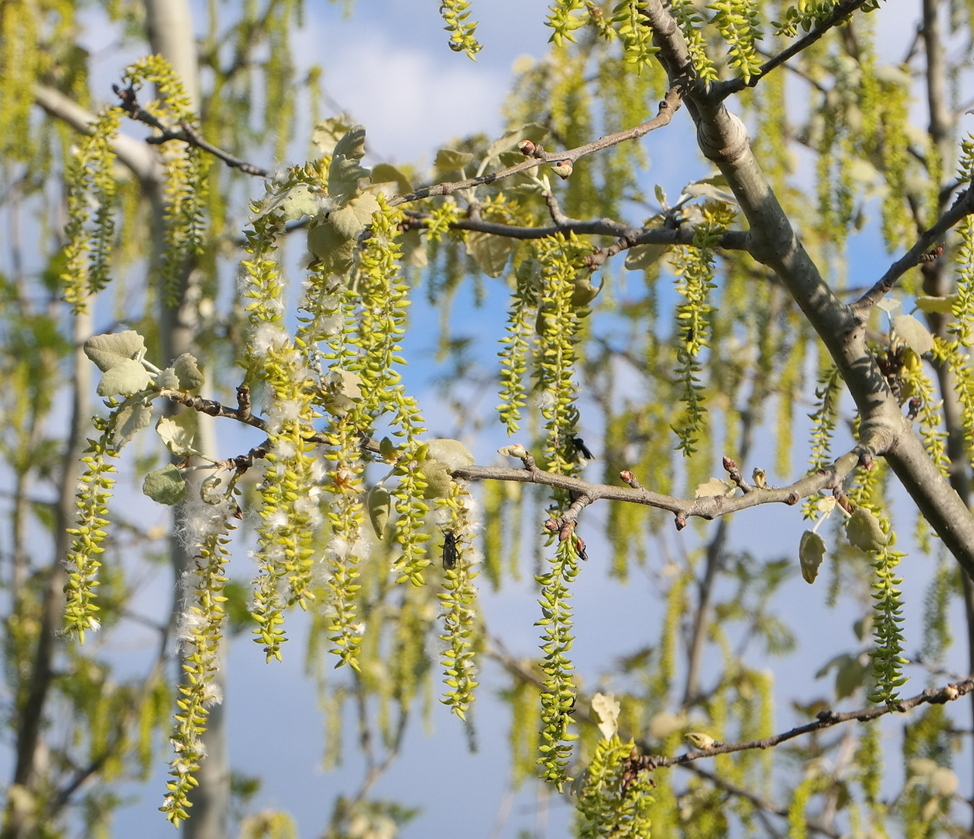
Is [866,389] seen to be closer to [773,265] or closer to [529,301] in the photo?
[773,265]

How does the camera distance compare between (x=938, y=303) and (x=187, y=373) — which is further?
(x=938, y=303)

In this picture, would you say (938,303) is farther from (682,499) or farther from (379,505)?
(379,505)

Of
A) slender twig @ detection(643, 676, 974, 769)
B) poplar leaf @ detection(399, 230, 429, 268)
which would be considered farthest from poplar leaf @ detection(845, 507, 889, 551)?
poplar leaf @ detection(399, 230, 429, 268)

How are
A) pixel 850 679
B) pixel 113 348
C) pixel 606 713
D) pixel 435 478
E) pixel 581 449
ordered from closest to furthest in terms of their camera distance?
1. pixel 435 478
2. pixel 113 348
3. pixel 581 449
4. pixel 606 713
5. pixel 850 679

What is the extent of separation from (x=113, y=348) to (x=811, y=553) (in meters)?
0.75

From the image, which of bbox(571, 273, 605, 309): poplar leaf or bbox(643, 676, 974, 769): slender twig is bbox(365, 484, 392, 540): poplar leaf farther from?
Result: bbox(643, 676, 974, 769): slender twig

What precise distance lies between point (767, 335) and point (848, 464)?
4.90 feet

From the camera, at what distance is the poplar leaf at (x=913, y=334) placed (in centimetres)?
117

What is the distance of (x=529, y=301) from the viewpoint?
110 cm

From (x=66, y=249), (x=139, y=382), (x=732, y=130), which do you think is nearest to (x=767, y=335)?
(x=732, y=130)

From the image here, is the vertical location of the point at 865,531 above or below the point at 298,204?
below

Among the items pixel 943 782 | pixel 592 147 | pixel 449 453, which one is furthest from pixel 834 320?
pixel 943 782

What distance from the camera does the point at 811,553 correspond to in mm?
1083

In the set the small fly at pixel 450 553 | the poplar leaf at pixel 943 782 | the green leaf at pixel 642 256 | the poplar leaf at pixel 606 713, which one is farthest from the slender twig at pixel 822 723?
the poplar leaf at pixel 943 782
